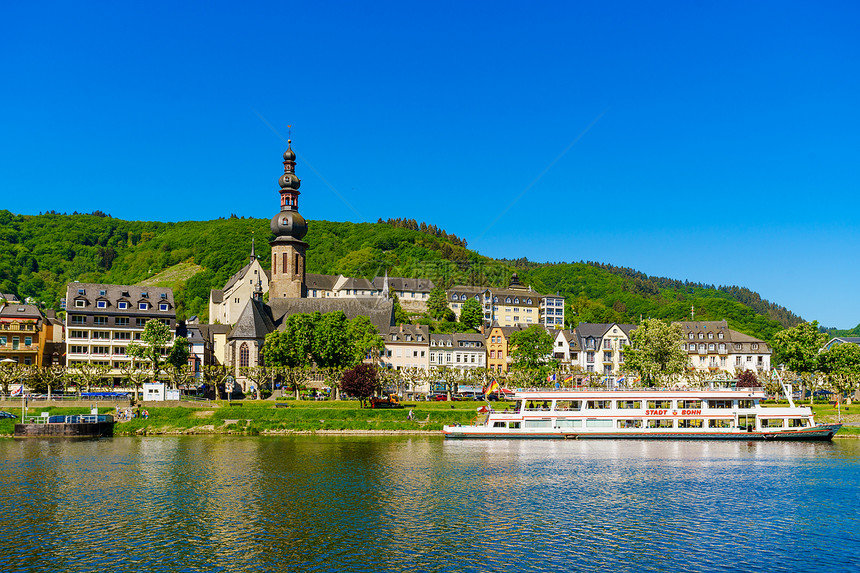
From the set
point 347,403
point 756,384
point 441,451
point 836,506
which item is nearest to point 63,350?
point 347,403

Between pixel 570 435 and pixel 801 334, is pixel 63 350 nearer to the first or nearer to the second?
pixel 570 435

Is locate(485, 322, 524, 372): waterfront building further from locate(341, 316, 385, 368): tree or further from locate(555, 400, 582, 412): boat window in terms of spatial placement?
locate(555, 400, 582, 412): boat window

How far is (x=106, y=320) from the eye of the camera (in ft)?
415

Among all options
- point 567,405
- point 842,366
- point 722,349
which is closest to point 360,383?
point 567,405

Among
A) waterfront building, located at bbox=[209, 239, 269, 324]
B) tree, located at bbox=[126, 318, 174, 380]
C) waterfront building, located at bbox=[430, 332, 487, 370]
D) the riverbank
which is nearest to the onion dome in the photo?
waterfront building, located at bbox=[209, 239, 269, 324]

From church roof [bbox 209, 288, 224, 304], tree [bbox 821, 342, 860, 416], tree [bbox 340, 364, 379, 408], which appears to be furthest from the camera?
church roof [bbox 209, 288, 224, 304]

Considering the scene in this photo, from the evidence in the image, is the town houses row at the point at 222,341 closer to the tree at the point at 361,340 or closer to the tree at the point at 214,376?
the tree at the point at 214,376

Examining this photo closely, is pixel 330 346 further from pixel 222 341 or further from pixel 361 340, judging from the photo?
pixel 222 341

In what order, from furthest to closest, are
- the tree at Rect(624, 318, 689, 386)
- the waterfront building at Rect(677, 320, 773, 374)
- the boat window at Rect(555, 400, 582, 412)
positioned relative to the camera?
the waterfront building at Rect(677, 320, 773, 374) < the tree at Rect(624, 318, 689, 386) < the boat window at Rect(555, 400, 582, 412)

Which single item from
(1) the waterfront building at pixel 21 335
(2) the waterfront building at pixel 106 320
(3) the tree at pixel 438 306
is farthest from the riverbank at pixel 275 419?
(3) the tree at pixel 438 306

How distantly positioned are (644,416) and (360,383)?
35.0 meters

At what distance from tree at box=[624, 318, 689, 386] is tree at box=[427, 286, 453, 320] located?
2869 inches

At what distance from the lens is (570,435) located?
289ft

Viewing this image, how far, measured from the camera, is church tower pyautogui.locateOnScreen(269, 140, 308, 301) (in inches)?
6481
